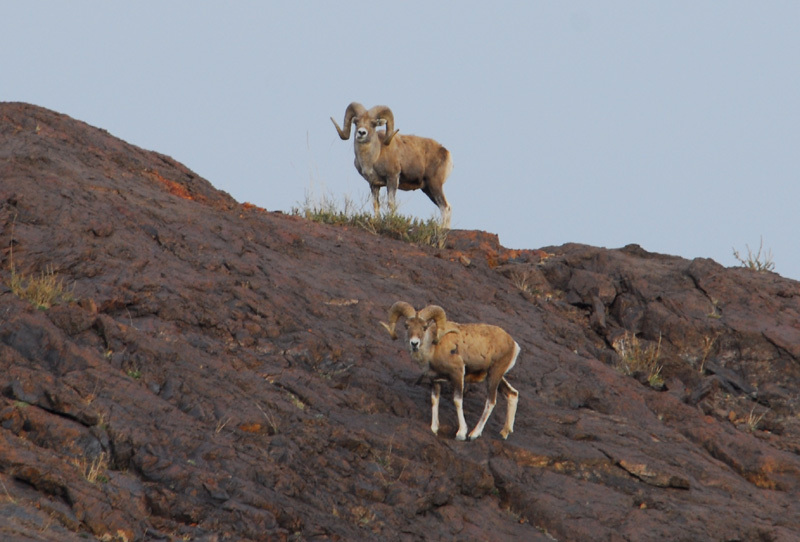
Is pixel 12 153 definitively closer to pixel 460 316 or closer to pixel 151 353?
pixel 151 353

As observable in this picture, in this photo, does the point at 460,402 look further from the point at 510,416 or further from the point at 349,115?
the point at 349,115

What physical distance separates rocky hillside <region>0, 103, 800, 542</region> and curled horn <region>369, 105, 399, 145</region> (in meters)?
3.06

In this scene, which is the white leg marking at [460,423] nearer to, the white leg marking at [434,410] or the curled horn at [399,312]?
the white leg marking at [434,410]

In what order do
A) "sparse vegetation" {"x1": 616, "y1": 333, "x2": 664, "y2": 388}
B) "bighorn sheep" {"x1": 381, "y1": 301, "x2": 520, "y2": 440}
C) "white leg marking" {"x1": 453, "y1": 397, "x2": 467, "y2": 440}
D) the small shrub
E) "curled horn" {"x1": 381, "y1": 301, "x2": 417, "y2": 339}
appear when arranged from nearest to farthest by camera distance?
the small shrub, "white leg marking" {"x1": 453, "y1": 397, "x2": 467, "y2": 440}, "bighorn sheep" {"x1": 381, "y1": 301, "x2": 520, "y2": 440}, "curled horn" {"x1": 381, "y1": 301, "x2": 417, "y2": 339}, "sparse vegetation" {"x1": 616, "y1": 333, "x2": 664, "y2": 388}

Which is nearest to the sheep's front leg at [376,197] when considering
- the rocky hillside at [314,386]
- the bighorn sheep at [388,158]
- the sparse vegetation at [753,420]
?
the bighorn sheep at [388,158]

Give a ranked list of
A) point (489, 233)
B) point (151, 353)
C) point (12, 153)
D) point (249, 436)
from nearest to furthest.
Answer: point (249, 436), point (151, 353), point (12, 153), point (489, 233)

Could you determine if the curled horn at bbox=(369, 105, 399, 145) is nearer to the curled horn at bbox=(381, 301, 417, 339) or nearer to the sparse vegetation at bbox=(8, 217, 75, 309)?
the curled horn at bbox=(381, 301, 417, 339)

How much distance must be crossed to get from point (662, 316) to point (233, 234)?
721 centimetres

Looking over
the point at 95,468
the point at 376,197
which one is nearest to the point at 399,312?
the point at 95,468

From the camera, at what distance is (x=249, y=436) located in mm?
9031

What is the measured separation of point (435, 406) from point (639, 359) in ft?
18.5

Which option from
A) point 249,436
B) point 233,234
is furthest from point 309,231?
point 249,436

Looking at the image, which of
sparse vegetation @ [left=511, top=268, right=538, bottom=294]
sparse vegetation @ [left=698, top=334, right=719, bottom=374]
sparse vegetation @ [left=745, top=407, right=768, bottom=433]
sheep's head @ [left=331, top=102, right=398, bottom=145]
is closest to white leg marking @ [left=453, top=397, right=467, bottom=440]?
sparse vegetation @ [left=745, top=407, right=768, bottom=433]

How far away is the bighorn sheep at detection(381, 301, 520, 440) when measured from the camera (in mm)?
10625
